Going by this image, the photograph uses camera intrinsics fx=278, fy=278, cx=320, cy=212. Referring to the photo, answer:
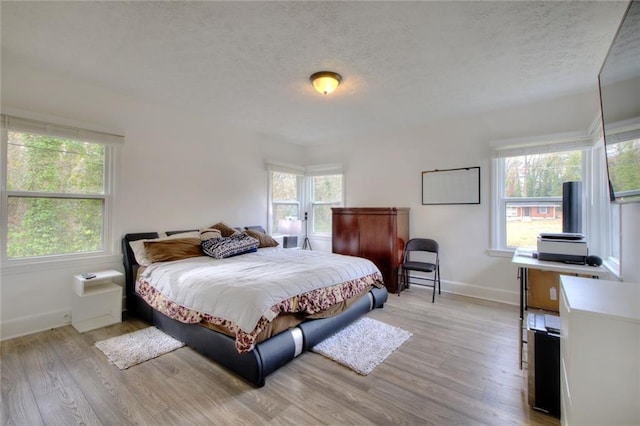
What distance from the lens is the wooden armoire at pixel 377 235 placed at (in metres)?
3.93

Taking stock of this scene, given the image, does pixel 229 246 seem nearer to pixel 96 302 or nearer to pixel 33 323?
pixel 96 302

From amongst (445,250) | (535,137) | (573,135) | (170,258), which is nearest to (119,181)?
(170,258)

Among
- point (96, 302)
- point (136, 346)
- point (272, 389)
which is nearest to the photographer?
point (272, 389)

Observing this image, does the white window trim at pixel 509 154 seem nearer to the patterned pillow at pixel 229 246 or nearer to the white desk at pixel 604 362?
the white desk at pixel 604 362

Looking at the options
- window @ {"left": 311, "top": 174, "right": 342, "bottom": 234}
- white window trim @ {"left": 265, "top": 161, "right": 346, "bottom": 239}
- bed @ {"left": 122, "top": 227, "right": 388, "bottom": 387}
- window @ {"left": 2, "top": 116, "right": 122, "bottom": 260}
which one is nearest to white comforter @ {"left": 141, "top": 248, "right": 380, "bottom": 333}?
bed @ {"left": 122, "top": 227, "right": 388, "bottom": 387}

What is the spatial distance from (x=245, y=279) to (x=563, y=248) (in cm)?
266

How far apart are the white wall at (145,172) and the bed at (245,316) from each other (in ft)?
1.42

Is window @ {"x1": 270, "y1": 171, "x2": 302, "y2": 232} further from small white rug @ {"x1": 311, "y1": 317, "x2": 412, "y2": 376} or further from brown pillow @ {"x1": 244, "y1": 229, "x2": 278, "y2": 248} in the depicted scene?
small white rug @ {"x1": 311, "y1": 317, "x2": 412, "y2": 376}

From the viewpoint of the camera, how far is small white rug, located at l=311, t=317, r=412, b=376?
217cm

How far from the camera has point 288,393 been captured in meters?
1.82

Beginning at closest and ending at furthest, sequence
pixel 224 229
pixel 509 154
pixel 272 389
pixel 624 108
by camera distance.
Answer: pixel 624 108 → pixel 272 389 → pixel 509 154 → pixel 224 229

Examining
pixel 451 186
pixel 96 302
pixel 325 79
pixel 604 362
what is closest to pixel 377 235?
pixel 451 186

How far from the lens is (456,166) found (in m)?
3.96

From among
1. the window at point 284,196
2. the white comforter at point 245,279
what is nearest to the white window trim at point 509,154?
the white comforter at point 245,279
